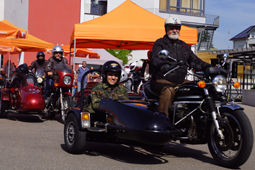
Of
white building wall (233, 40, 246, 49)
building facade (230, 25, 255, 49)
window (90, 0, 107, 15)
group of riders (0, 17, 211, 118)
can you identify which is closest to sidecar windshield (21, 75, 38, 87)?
group of riders (0, 17, 211, 118)

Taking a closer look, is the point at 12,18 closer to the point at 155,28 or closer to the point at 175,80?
the point at 155,28

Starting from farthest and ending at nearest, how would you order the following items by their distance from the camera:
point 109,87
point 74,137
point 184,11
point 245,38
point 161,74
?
point 245,38 < point 184,11 < point 109,87 < point 161,74 < point 74,137

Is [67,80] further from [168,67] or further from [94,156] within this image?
[168,67]

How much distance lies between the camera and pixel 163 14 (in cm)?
4862

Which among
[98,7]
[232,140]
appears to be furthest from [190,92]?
[98,7]

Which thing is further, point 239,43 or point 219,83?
point 239,43

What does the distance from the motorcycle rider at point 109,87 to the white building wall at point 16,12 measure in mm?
19543

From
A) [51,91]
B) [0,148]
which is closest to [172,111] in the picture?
[0,148]

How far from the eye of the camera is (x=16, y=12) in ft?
89.6

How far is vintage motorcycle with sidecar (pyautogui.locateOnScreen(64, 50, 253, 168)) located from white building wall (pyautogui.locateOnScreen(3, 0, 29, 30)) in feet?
65.8

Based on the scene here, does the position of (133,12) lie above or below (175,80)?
above

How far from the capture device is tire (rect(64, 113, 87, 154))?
5801 millimetres

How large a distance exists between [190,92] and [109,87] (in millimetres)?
1278

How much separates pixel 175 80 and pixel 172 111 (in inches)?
22.9
